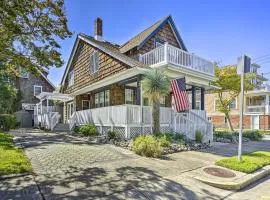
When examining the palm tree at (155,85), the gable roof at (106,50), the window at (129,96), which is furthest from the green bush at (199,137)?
the window at (129,96)

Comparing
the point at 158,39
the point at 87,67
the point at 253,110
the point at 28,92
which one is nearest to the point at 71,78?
the point at 87,67

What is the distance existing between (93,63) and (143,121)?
8476 millimetres

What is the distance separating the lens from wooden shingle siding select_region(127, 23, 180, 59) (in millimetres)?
16633

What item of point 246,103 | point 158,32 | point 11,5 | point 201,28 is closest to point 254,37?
point 201,28

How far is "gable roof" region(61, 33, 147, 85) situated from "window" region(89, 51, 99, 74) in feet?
2.67

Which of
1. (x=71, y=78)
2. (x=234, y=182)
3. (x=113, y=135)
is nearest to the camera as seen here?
(x=234, y=182)

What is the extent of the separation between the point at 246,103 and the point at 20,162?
125 feet

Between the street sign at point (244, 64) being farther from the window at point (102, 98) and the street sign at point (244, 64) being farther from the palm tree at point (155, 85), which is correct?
the window at point (102, 98)

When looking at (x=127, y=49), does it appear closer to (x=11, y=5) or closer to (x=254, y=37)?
(x=254, y=37)

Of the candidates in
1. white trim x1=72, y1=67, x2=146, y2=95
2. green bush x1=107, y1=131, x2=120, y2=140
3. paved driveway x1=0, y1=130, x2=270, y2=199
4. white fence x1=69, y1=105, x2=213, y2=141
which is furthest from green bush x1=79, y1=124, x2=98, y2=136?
paved driveway x1=0, y1=130, x2=270, y2=199

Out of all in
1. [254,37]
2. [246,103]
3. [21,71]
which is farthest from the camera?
[246,103]

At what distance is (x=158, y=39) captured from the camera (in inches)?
708

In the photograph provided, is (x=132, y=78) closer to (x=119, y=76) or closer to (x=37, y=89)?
(x=119, y=76)

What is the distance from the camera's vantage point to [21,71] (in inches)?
435
